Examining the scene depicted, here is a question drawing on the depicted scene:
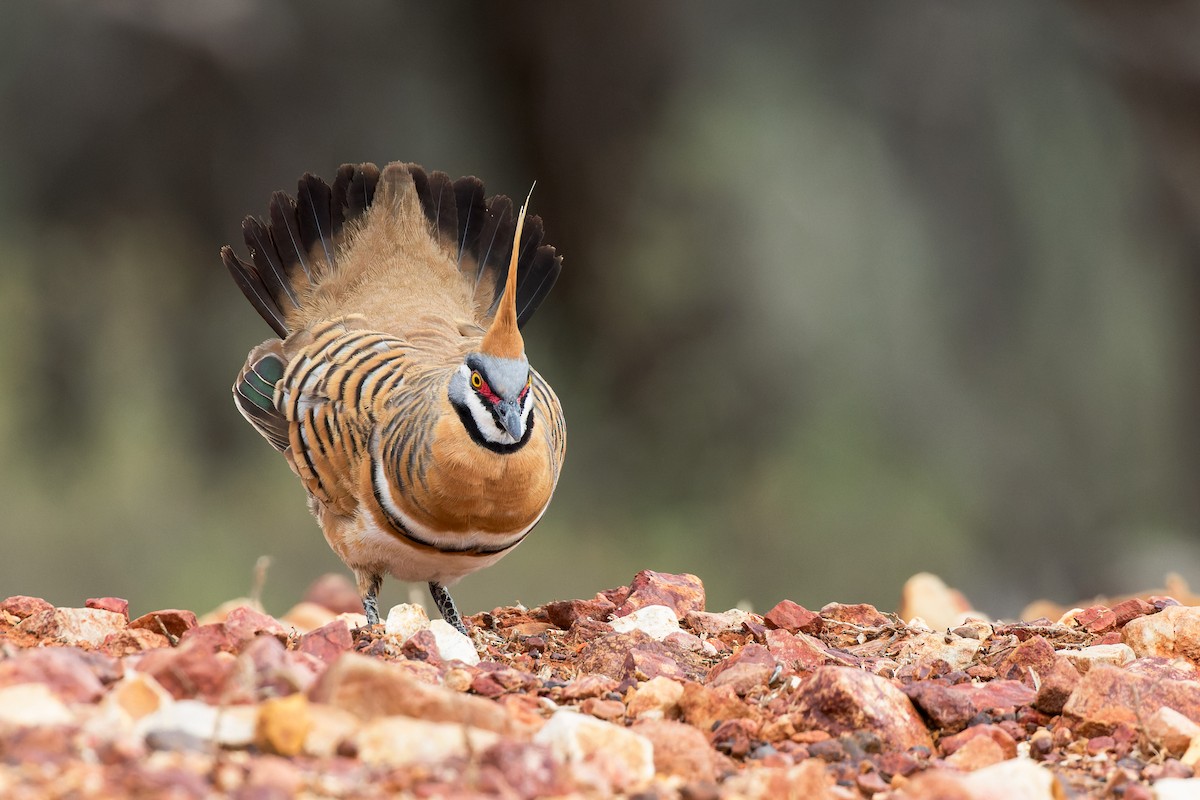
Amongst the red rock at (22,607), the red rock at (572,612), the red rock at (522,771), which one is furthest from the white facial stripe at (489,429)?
the red rock at (522,771)

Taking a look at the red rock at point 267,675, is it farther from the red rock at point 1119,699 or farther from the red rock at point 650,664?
the red rock at point 1119,699

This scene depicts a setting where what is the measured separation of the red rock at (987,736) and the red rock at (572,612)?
153cm

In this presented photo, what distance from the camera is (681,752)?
2.31m

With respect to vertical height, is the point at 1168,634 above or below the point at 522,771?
above

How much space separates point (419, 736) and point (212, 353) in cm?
685

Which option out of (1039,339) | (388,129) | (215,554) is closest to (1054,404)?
(1039,339)

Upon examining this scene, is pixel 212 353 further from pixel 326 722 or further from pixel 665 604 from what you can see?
pixel 326 722

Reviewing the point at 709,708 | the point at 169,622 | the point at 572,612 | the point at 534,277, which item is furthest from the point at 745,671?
the point at 534,277

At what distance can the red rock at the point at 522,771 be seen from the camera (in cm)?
191

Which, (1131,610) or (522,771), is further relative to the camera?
(1131,610)

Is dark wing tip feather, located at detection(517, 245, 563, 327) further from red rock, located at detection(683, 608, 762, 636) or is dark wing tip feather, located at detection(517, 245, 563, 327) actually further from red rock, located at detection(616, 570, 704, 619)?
red rock, located at detection(683, 608, 762, 636)

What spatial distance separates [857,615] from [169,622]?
2.09 meters

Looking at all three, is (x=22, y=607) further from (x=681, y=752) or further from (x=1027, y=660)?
(x=1027, y=660)

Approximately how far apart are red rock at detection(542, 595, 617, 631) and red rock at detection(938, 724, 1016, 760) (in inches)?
60.1
